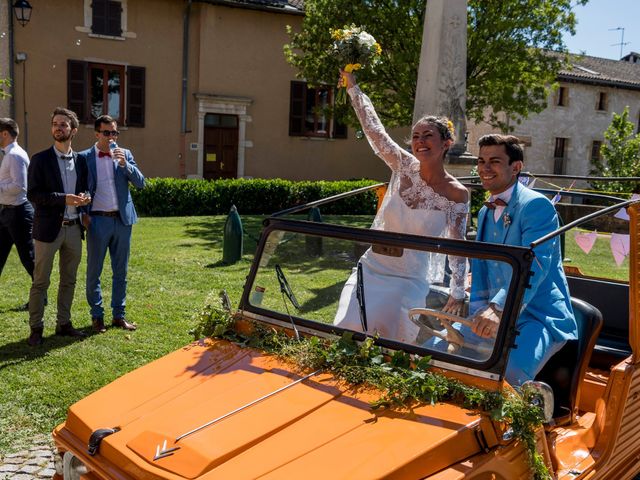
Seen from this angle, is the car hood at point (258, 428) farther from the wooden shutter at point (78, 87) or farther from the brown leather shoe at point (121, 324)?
the wooden shutter at point (78, 87)

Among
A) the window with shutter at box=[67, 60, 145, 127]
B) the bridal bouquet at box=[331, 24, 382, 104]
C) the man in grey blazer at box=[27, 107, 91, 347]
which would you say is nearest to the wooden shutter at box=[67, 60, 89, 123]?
the window with shutter at box=[67, 60, 145, 127]

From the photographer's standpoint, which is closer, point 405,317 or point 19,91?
point 405,317

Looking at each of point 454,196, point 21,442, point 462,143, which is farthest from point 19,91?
point 454,196

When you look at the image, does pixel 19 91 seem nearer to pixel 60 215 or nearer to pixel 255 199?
pixel 255 199

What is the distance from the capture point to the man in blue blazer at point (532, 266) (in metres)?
2.90

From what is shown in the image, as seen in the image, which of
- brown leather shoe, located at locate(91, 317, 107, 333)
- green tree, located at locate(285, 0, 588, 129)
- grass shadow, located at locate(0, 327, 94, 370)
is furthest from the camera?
green tree, located at locate(285, 0, 588, 129)

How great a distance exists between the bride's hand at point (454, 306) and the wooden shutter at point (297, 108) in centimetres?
1945

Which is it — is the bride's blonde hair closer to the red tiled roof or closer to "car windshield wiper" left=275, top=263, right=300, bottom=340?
"car windshield wiper" left=275, top=263, right=300, bottom=340

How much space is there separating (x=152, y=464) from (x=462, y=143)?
902cm

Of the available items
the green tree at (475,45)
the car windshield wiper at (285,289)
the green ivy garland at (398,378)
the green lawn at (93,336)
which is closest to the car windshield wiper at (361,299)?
the green ivy garland at (398,378)

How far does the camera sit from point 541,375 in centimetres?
356

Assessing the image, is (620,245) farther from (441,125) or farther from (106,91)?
(106,91)

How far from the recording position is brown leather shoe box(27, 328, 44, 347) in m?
5.84

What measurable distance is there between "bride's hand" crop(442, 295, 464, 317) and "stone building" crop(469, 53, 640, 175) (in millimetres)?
28285
